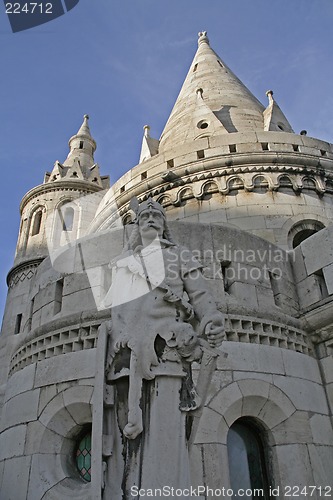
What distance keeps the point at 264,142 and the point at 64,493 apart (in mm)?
8822

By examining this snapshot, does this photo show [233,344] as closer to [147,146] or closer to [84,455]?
[84,455]

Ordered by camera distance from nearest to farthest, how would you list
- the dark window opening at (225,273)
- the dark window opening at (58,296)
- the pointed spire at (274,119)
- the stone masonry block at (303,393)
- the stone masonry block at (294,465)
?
the stone masonry block at (294,465), the stone masonry block at (303,393), the dark window opening at (225,273), the dark window opening at (58,296), the pointed spire at (274,119)

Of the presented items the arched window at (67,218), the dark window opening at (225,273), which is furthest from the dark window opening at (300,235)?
the arched window at (67,218)

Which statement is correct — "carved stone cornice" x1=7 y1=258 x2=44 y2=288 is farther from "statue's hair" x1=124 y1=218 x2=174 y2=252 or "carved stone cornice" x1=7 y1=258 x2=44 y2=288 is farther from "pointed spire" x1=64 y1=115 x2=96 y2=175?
"statue's hair" x1=124 y1=218 x2=174 y2=252

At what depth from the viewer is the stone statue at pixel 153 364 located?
303cm

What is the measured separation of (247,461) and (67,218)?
15974 millimetres

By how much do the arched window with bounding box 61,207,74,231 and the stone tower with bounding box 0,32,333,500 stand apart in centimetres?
1039

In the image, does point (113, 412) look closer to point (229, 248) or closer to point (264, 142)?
point (229, 248)

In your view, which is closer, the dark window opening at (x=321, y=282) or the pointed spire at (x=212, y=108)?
the dark window opening at (x=321, y=282)

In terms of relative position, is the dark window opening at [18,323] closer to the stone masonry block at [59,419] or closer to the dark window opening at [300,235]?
the stone masonry block at [59,419]

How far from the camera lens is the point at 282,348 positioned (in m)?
6.44

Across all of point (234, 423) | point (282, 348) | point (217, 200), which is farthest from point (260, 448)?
point (217, 200)

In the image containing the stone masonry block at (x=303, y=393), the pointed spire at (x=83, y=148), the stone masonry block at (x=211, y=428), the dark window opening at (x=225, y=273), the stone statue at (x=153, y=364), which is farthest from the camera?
the pointed spire at (x=83, y=148)

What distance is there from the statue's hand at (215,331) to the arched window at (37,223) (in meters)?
17.0
